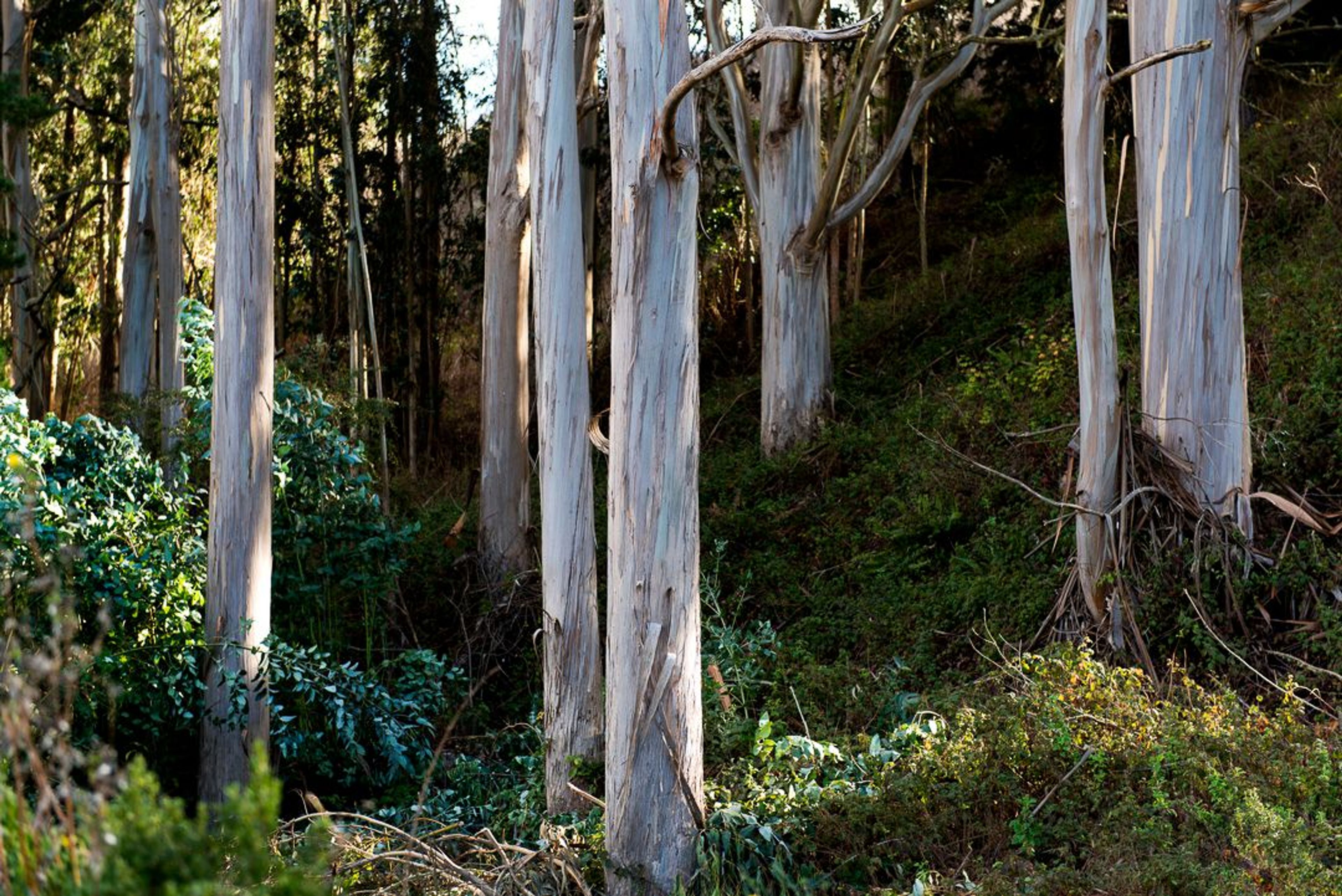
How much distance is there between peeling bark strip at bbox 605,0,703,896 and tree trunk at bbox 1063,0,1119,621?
280 centimetres

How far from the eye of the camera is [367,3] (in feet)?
54.0

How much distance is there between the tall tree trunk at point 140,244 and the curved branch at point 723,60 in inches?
375

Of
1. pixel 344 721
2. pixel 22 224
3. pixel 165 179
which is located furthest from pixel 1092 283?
pixel 22 224

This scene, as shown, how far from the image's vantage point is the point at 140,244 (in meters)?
13.2

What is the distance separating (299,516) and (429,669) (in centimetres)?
124

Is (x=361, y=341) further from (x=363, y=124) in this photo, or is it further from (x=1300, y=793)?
(x=1300, y=793)

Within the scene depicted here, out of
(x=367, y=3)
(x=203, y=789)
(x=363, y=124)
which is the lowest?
(x=203, y=789)

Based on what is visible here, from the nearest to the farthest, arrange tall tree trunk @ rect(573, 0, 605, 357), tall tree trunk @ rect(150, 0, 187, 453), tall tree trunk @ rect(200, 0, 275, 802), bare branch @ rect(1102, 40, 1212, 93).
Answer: bare branch @ rect(1102, 40, 1212, 93)
tall tree trunk @ rect(200, 0, 275, 802)
tall tree trunk @ rect(573, 0, 605, 357)
tall tree trunk @ rect(150, 0, 187, 453)

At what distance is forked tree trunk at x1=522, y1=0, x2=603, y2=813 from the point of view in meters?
6.40

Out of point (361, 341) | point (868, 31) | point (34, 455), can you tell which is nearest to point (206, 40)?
point (361, 341)

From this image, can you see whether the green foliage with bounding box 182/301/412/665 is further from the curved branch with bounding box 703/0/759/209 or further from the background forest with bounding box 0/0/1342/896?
the curved branch with bounding box 703/0/759/209

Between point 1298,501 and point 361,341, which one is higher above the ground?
point 361,341

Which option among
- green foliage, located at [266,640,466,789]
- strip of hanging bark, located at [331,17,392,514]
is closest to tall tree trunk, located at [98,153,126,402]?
strip of hanging bark, located at [331,17,392,514]

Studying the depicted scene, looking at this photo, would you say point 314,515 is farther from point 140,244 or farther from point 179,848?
point 140,244
